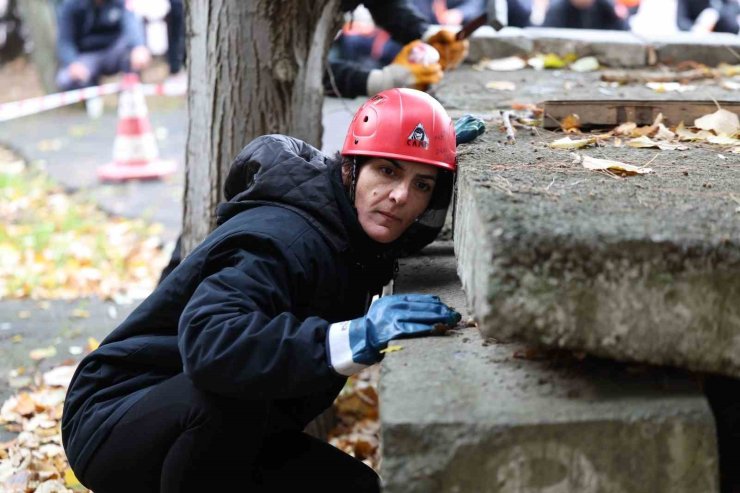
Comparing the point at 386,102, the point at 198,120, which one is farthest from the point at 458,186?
the point at 198,120

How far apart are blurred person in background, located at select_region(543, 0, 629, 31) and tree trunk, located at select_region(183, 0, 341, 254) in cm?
778

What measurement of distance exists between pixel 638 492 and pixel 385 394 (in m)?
0.56

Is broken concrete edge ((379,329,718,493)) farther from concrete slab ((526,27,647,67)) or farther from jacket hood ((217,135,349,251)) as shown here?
concrete slab ((526,27,647,67))

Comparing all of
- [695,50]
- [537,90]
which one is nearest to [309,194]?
[537,90]

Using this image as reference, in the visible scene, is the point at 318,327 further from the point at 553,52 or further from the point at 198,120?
the point at 553,52

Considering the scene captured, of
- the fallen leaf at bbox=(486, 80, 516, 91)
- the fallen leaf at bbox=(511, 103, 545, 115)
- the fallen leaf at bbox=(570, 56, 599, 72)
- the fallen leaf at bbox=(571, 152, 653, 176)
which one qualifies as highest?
the fallen leaf at bbox=(571, 152, 653, 176)

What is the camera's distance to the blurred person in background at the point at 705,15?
11602 millimetres

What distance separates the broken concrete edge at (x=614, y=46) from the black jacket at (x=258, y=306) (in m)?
4.03

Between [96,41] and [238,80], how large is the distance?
452 inches

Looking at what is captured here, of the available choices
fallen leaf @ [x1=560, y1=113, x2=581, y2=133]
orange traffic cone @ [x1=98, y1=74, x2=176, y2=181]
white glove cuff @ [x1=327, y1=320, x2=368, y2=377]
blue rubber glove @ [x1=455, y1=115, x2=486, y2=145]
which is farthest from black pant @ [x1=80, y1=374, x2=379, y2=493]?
orange traffic cone @ [x1=98, y1=74, x2=176, y2=181]

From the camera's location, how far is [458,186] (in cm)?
279

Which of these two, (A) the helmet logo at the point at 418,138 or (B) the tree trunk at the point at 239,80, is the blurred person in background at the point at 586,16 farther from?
(A) the helmet logo at the point at 418,138

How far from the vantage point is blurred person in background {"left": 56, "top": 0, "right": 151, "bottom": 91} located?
47.1 feet

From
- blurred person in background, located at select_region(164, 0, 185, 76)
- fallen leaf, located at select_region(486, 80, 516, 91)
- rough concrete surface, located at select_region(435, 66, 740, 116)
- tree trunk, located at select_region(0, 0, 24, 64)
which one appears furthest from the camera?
tree trunk, located at select_region(0, 0, 24, 64)
